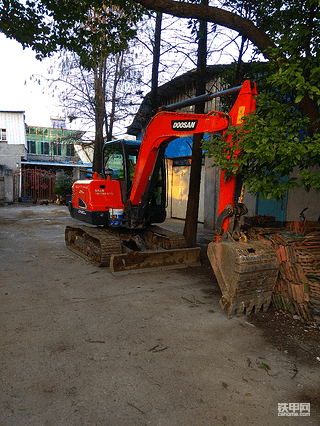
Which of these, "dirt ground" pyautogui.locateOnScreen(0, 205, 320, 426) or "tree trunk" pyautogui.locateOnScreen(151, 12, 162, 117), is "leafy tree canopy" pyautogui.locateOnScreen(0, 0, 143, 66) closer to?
"tree trunk" pyautogui.locateOnScreen(151, 12, 162, 117)

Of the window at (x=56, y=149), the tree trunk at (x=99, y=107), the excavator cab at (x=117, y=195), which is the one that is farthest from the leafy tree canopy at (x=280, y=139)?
the window at (x=56, y=149)

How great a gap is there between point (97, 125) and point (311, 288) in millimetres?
14513

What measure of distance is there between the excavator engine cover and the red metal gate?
78.0 feet

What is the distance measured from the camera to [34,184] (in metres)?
25.5

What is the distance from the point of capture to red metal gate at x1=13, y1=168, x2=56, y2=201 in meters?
25.3

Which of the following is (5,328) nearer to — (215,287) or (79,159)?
(215,287)

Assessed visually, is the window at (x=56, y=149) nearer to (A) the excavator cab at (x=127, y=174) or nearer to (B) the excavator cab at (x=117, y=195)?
(A) the excavator cab at (x=127, y=174)

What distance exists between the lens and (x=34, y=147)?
1455 inches

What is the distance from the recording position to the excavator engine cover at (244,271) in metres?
4.02

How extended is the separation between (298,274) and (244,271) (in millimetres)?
962

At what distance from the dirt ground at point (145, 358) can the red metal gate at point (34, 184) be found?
21490 mm

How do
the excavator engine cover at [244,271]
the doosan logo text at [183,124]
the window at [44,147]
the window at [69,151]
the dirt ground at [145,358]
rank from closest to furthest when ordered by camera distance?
the dirt ground at [145,358]
the excavator engine cover at [244,271]
the doosan logo text at [183,124]
the window at [44,147]
the window at [69,151]

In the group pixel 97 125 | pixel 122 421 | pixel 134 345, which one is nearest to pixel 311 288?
pixel 134 345

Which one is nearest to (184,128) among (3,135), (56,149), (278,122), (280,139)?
(278,122)
